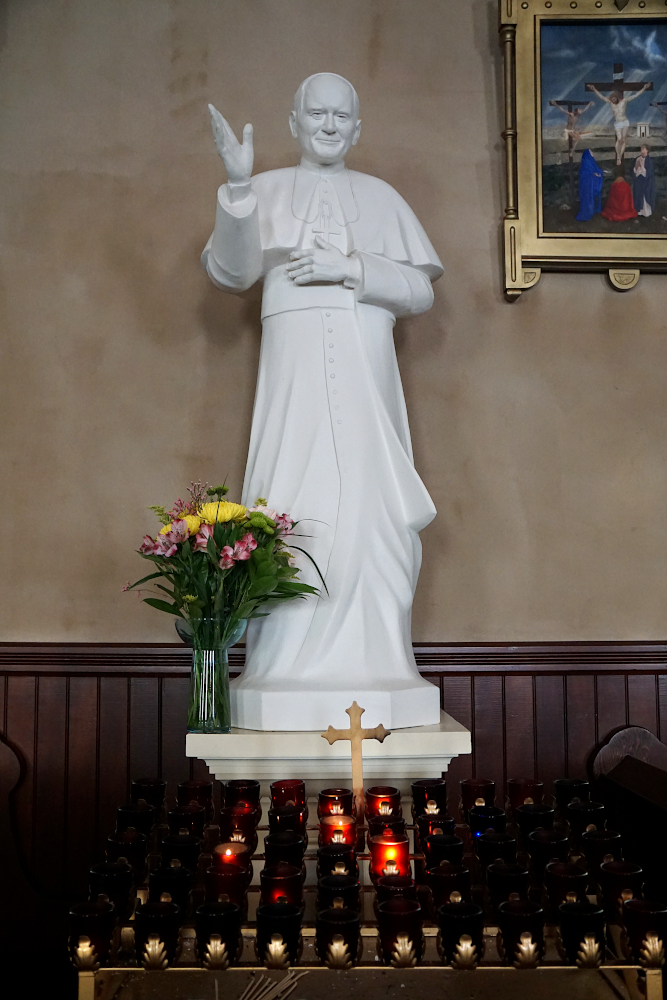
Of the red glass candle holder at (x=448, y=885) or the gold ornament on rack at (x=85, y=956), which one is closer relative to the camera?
the gold ornament on rack at (x=85, y=956)

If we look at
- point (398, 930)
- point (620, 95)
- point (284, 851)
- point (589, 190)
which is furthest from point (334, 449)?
point (620, 95)

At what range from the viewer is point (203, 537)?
2.55 meters

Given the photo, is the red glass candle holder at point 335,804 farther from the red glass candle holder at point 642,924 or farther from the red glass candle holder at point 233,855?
the red glass candle holder at point 642,924

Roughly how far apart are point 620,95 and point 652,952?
3382 mm

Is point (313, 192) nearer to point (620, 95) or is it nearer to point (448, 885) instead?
point (620, 95)

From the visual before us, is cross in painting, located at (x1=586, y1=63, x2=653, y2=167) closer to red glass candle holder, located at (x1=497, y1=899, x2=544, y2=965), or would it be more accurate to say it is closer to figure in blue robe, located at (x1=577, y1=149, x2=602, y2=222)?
figure in blue robe, located at (x1=577, y1=149, x2=602, y2=222)

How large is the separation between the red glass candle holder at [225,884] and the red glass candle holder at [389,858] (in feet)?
0.86

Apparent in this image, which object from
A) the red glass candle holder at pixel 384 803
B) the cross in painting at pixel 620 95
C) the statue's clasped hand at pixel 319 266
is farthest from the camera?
the cross in painting at pixel 620 95

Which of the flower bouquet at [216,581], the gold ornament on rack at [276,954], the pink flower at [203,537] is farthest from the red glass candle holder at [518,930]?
the pink flower at [203,537]

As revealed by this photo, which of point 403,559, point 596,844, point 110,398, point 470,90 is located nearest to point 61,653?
point 110,398

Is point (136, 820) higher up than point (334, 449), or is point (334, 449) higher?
point (334, 449)

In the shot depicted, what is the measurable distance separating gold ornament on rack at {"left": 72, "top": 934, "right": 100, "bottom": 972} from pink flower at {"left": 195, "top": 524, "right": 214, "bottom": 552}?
1.17 m

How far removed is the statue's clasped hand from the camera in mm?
2828

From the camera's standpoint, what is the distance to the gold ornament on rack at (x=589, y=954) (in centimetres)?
152
